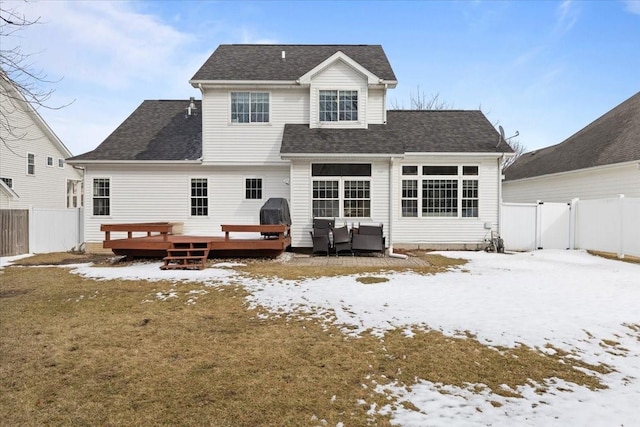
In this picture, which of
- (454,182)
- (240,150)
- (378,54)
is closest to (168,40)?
(240,150)

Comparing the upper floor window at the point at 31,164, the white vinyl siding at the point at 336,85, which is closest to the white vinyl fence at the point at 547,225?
the white vinyl siding at the point at 336,85

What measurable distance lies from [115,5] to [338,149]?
26.3 ft

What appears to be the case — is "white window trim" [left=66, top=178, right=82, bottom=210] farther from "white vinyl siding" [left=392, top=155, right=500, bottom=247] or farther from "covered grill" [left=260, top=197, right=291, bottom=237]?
"white vinyl siding" [left=392, top=155, right=500, bottom=247]

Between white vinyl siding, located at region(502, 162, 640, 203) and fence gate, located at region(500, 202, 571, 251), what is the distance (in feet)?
8.56

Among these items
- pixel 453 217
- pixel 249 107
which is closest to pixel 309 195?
pixel 249 107

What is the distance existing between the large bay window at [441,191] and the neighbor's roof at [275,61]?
159 inches

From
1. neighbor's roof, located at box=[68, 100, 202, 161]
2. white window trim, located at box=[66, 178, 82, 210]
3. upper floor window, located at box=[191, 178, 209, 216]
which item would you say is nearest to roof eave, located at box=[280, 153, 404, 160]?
upper floor window, located at box=[191, 178, 209, 216]

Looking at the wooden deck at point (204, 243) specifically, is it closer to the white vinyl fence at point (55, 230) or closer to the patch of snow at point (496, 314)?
the patch of snow at point (496, 314)

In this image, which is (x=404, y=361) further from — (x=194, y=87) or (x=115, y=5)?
(x=194, y=87)

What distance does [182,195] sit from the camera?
566 inches

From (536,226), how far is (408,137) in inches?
243

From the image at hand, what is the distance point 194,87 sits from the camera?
14.1 m

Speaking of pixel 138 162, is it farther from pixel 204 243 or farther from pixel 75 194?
pixel 75 194

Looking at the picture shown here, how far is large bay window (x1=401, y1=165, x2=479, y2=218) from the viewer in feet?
46.0
